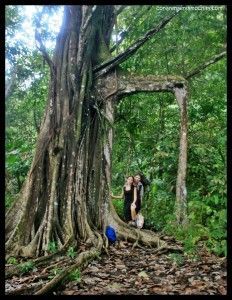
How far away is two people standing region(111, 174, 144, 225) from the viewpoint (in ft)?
26.2

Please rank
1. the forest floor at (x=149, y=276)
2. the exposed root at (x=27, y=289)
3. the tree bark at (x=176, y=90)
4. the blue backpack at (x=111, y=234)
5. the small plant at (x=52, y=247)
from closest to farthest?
the exposed root at (x=27, y=289)
the forest floor at (x=149, y=276)
the small plant at (x=52, y=247)
the blue backpack at (x=111, y=234)
the tree bark at (x=176, y=90)

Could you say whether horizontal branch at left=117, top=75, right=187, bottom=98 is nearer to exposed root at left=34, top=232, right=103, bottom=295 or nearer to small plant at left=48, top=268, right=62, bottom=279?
exposed root at left=34, top=232, right=103, bottom=295

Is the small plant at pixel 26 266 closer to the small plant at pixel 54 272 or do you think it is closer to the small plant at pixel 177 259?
the small plant at pixel 54 272

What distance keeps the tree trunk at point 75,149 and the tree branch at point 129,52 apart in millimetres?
84

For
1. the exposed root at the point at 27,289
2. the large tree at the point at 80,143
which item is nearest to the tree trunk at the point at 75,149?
the large tree at the point at 80,143

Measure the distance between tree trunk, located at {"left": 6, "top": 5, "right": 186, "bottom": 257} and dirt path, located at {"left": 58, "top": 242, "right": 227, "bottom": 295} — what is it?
1.87 feet

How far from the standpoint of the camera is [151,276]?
5242mm

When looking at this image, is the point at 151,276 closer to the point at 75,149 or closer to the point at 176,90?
the point at 75,149

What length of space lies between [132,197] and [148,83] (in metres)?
2.11

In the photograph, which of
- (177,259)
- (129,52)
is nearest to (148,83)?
(129,52)

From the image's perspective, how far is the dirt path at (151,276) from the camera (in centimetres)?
464
